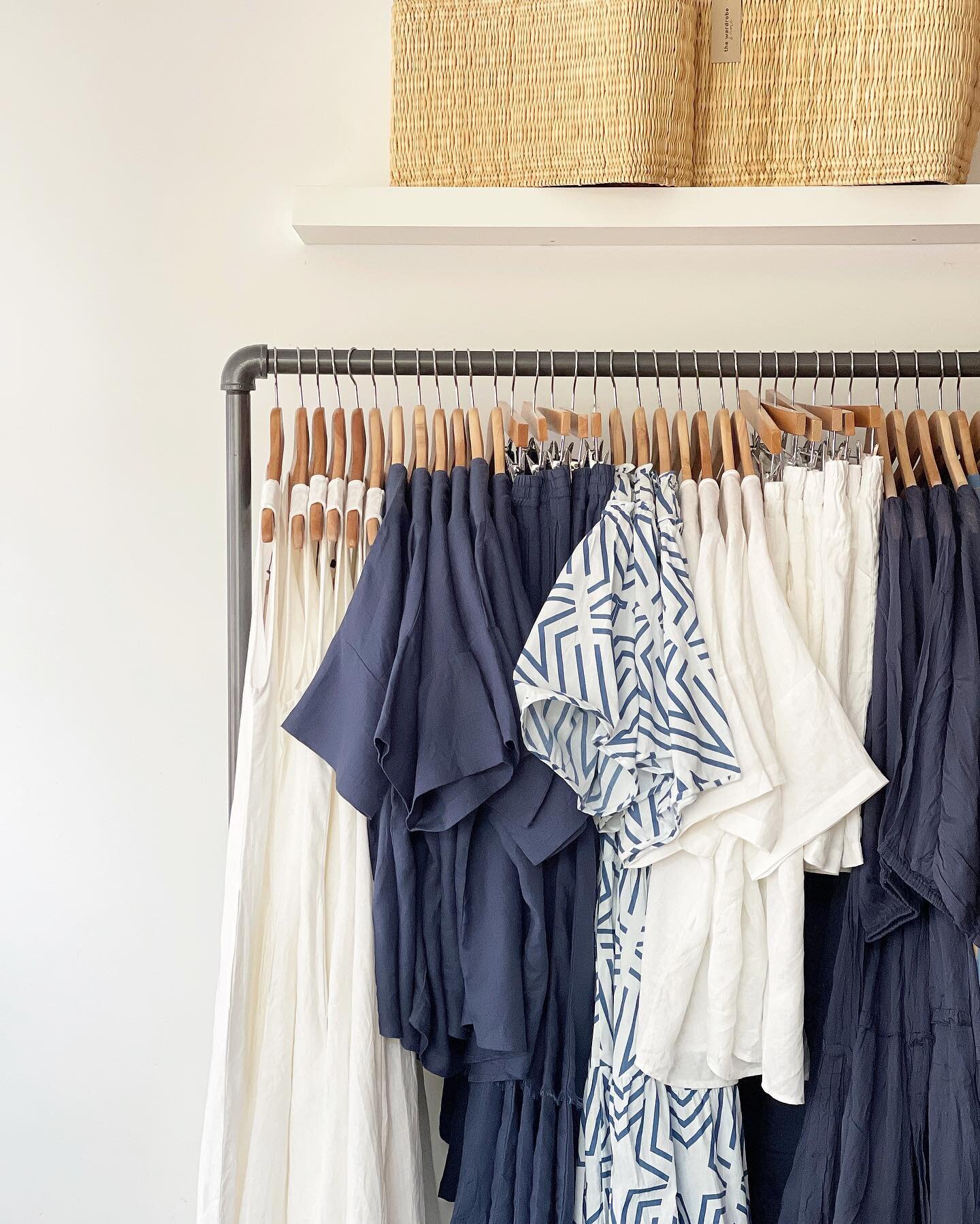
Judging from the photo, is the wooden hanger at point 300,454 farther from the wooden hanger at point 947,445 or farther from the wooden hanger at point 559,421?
the wooden hanger at point 947,445

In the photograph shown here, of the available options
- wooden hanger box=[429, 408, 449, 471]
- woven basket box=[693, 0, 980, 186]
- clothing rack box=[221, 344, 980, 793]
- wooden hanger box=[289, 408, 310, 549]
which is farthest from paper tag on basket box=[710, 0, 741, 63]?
wooden hanger box=[289, 408, 310, 549]

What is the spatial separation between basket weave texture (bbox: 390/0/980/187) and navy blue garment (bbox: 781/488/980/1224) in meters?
0.56

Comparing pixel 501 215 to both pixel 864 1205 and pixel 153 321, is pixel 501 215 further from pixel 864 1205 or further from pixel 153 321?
pixel 864 1205

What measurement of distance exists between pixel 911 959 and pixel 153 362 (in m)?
1.34

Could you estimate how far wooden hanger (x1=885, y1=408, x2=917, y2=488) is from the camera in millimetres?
1226

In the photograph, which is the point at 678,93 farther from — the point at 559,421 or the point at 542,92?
the point at 559,421

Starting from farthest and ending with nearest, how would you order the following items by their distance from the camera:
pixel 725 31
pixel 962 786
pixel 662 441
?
pixel 725 31 < pixel 662 441 < pixel 962 786

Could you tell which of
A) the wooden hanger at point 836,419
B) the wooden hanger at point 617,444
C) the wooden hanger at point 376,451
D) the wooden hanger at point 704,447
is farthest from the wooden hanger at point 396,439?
the wooden hanger at point 836,419

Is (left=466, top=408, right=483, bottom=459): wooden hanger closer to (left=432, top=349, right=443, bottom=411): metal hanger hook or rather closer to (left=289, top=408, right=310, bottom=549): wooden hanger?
(left=432, top=349, right=443, bottom=411): metal hanger hook

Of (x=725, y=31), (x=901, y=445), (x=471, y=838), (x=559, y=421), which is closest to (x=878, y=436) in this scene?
(x=901, y=445)

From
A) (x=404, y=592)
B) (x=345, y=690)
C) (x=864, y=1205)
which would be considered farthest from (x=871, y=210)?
(x=864, y=1205)

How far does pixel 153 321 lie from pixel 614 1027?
3.99 feet

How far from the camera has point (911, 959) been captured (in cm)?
112

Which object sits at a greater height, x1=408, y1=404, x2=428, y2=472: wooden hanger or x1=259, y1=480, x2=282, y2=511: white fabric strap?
x1=408, y1=404, x2=428, y2=472: wooden hanger
